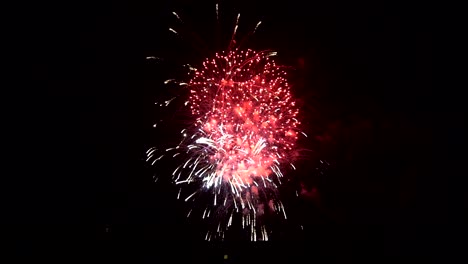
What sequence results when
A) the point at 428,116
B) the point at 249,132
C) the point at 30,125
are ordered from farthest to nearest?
the point at 30,125, the point at 428,116, the point at 249,132

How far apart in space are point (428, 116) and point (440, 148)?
2.39 ft

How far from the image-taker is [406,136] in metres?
7.86

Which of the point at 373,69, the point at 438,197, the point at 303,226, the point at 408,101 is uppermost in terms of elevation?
the point at 373,69

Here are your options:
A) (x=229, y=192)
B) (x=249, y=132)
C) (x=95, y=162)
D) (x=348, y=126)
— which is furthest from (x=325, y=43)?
(x=95, y=162)

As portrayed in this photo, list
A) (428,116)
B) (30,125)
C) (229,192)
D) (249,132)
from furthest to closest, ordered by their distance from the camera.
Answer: (30,125) → (428,116) → (229,192) → (249,132)

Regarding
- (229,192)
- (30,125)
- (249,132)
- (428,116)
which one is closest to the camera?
(249,132)

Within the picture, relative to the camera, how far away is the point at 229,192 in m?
7.29

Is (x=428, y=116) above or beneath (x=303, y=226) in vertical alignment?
above

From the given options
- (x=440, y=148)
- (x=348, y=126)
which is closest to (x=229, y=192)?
(x=348, y=126)

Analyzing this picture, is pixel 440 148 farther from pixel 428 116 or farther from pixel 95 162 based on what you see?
pixel 95 162

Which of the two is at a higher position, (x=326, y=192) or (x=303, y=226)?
(x=326, y=192)

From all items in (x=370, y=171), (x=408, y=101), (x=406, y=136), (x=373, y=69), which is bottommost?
(x=370, y=171)

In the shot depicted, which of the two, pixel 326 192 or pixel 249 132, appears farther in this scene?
pixel 326 192

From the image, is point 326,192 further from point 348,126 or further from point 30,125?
point 30,125
